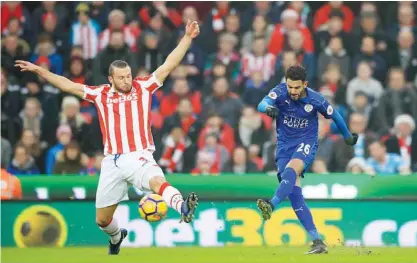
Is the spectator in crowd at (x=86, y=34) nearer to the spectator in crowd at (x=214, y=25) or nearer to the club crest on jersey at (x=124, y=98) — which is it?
the spectator in crowd at (x=214, y=25)

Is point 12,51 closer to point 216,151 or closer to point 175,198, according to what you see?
point 216,151

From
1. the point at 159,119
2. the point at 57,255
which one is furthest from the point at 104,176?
the point at 159,119

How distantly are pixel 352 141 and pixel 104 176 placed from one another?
9.78 ft

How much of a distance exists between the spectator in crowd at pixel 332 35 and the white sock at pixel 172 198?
8445mm

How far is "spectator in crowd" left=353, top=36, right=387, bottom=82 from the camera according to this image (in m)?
20.1

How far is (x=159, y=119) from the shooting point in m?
19.7

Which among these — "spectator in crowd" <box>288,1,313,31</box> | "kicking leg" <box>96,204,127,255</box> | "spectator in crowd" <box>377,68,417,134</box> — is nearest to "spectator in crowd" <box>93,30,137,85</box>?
"spectator in crowd" <box>288,1,313,31</box>

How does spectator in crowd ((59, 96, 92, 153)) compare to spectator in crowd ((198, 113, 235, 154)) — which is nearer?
spectator in crowd ((198, 113, 235, 154))

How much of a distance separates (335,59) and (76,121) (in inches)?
179

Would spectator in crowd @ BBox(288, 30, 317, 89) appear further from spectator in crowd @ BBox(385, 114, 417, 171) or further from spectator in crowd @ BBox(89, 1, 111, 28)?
spectator in crowd @ BBox(89, 1, 111, 28)

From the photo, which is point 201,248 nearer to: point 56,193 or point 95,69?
point 56,193

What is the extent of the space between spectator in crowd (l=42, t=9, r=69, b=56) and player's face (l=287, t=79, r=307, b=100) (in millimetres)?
8204

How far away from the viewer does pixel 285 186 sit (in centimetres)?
1322

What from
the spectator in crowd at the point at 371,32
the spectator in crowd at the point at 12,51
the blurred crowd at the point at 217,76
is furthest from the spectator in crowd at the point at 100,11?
the spectator in crowd at the point at 371,32
